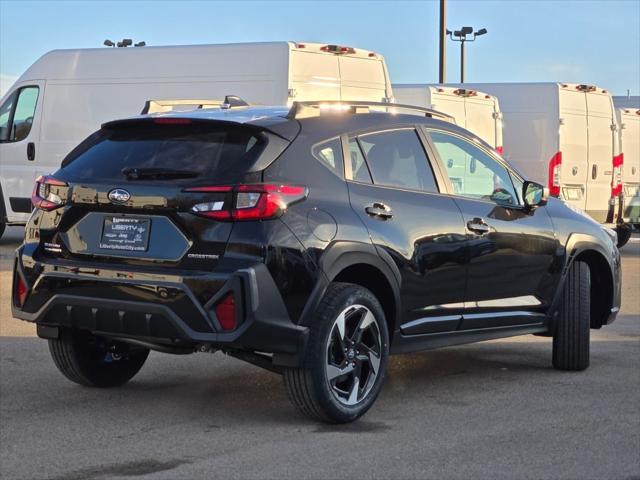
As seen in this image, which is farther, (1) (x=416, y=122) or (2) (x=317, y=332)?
(1) (x=416, y=122)

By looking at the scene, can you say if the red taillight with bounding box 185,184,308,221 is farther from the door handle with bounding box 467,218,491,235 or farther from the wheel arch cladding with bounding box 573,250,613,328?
the wheel arch cladding with bounding box 573,250,613,328

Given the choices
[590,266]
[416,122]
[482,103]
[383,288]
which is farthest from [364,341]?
[482,103]

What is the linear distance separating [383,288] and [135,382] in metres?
1.74

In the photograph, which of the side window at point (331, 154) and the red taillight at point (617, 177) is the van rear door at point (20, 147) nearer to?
the red taillight at point (617, 177)

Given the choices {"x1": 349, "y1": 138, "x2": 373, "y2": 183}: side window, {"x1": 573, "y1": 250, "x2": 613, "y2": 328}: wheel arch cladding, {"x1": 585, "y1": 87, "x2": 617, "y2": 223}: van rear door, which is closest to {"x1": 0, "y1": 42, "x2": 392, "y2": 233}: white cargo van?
{"x1": 585, "y1": 87, "x2": 617, "y2": 223}: van rear door

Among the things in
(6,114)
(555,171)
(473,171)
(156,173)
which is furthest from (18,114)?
(156,173)

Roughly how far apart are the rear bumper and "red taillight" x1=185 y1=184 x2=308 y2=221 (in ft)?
0.85

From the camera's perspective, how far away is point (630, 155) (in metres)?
21.6

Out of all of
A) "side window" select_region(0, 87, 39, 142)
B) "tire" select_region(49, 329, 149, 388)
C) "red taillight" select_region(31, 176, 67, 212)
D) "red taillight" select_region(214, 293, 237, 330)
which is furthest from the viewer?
"side window" select_region(0, 87, 39, 142)

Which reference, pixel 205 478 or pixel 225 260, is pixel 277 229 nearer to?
pixel 225 260

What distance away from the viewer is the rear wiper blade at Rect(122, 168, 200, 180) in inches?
233

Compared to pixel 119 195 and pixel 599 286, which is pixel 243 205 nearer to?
pixel 119 195

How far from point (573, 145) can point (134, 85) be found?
24.4ft

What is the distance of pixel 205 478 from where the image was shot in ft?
16.4
